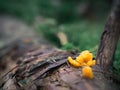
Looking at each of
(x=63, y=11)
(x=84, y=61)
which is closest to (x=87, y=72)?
(x=84, y=61)

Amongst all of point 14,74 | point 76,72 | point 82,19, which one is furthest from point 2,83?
point 82,19

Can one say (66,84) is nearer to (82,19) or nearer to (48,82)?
(48,82)

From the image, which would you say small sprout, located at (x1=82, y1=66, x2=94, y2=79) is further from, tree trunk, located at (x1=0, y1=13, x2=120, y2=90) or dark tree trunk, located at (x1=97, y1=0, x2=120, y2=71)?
dark tree trunk, located at (x1=97, y1=0, x2=120, y2=71)

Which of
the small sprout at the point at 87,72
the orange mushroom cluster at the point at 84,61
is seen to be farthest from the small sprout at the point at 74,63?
→ the small sprout at the point at 87,72

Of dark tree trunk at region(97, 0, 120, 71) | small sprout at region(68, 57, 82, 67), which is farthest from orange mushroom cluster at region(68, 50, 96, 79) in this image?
dark tree trunk at region(97, 0, 120, 71)

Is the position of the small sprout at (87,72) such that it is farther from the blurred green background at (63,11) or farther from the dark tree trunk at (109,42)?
the blurred green background at (63,11)

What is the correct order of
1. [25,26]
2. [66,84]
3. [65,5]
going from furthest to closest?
[65,5] → [25,26] → [66,84]

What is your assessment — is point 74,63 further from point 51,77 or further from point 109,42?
point 109,42
